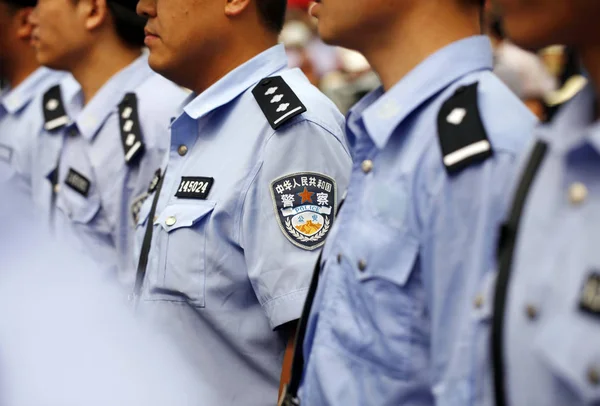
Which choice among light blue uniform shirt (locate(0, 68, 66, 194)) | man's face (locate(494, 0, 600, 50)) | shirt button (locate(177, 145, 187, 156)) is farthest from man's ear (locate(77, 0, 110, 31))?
man's face (locate(494, 0, 600, 50))

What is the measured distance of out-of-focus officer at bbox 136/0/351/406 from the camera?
8.21 ft

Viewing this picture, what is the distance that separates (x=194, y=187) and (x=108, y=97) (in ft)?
4.29

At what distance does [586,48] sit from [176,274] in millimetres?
1398

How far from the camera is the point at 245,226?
2535 mm

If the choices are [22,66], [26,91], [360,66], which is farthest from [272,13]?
[360,66]

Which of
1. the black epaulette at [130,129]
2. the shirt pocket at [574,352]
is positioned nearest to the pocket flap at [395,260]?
the shirt pocket at [574,352]

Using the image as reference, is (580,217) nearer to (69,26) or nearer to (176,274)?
(176,274)

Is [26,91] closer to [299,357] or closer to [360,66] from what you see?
[299,357]

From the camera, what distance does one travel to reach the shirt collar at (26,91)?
15.7 ft

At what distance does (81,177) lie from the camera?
376 cm

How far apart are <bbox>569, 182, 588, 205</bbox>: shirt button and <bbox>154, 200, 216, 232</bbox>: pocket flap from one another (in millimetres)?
1323

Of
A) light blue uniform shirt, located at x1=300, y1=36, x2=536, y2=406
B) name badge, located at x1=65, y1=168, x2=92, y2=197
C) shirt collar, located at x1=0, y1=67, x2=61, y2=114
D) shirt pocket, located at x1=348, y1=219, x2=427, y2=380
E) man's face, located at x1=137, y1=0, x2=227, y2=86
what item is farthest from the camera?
shirt collar, located at x1=0, y1=67, x2=61, y2=114

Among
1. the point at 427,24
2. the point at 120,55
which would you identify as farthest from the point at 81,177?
the point at 427,24

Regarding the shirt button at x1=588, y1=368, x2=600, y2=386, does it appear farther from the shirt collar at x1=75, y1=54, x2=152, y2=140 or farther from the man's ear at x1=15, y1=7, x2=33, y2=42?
the man's ear at x1=15, y1=7, x2=33, y2=42
